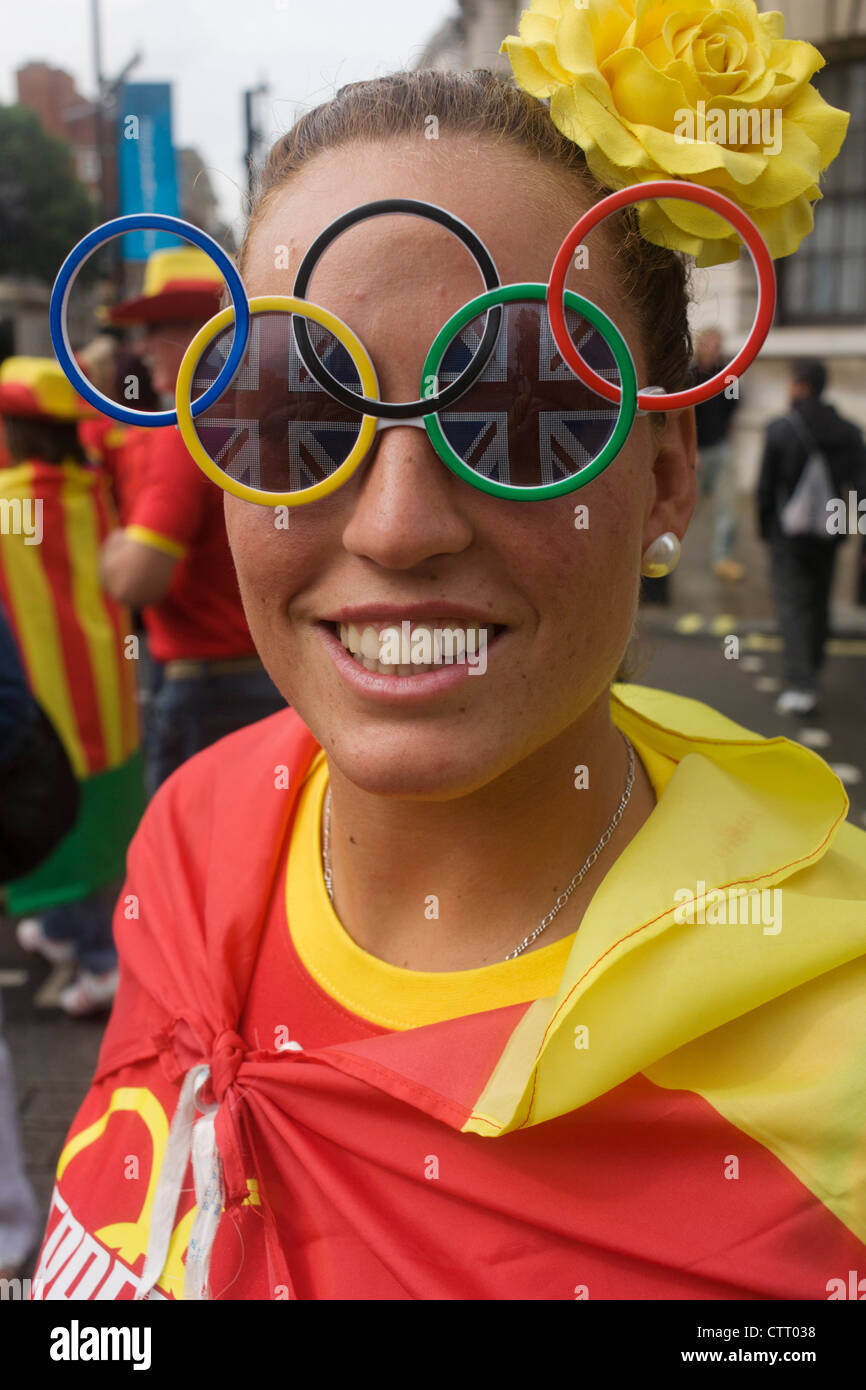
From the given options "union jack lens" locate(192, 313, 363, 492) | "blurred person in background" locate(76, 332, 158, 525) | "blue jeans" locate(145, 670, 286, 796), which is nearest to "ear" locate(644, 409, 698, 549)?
"union jack lens" locate(192, 313, 363, 492)

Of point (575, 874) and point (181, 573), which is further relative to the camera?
point (181, 573)

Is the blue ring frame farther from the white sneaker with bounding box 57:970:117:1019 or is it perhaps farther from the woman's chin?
the white sneaker with bounding box 57:970:117:1019

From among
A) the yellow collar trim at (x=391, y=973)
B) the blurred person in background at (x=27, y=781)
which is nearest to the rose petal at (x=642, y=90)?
the yellow collar trim at (x=391, y=973)

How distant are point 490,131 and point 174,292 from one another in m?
2.48

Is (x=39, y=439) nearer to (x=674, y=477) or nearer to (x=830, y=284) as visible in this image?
(x=674, y=477)

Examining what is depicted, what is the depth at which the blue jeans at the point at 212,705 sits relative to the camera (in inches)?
124

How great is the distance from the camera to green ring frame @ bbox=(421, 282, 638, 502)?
92 cm

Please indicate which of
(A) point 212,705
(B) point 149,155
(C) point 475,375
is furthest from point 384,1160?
(B) point 149,155

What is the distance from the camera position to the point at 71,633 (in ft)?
11.7

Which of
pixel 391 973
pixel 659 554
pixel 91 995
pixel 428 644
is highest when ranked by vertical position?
pixel 659 554

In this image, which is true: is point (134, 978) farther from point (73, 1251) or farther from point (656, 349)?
point (656, 349)

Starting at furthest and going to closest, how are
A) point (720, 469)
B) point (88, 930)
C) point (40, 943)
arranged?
point (720, 469), point (40, 943), point (88, 930)

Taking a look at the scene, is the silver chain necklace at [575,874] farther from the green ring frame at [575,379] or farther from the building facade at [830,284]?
the building facade at [830,284]

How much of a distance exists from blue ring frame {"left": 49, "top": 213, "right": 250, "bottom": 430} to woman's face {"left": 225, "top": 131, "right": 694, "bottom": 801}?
0.21 feet
